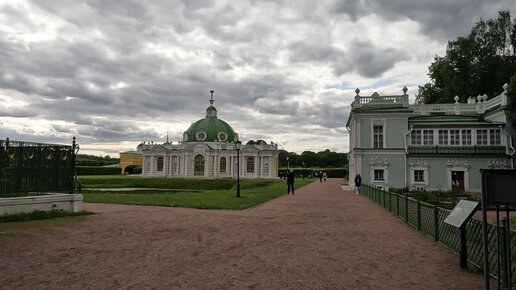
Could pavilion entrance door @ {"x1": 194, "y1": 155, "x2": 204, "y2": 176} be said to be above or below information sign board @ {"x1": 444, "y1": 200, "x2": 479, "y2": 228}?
above

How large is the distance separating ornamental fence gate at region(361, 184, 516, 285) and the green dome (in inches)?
2118

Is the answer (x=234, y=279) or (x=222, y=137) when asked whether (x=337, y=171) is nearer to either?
(x=222, y=137)

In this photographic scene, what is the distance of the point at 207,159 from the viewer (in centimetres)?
6334

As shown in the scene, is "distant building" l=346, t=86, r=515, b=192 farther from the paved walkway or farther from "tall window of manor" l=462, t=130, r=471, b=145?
the paved walkway

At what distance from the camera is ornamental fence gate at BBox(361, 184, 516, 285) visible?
581 centimetres

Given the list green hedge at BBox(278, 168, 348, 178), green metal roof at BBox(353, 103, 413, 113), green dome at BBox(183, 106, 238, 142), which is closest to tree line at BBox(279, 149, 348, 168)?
green hedge at BBox(278, 168, 348, 178)

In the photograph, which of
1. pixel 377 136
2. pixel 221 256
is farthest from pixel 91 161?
pixel 221 256

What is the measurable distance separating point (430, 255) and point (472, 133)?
85.0ft

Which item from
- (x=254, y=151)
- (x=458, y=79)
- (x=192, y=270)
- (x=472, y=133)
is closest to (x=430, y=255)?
(x=192, y=270)

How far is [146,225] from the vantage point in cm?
1137

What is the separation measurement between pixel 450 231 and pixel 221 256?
5204 millimetres

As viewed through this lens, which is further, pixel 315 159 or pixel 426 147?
pixel 315 159

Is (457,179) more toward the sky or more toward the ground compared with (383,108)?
more toward the ground

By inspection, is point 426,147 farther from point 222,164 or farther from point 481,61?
point 222,164
